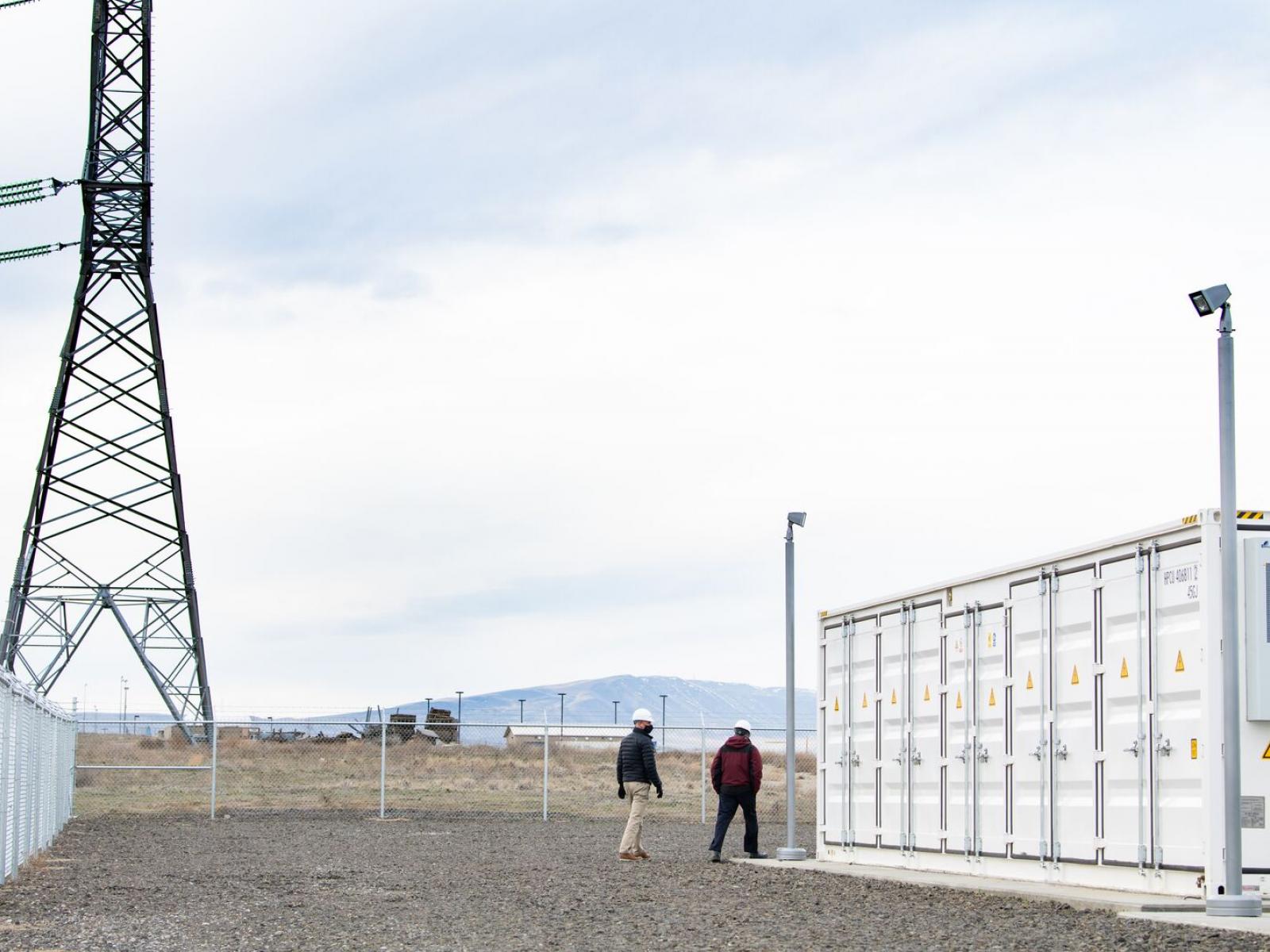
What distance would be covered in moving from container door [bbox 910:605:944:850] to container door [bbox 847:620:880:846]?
1046 mm

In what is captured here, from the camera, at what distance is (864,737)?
65.7ft

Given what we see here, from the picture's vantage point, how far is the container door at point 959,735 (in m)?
17.3

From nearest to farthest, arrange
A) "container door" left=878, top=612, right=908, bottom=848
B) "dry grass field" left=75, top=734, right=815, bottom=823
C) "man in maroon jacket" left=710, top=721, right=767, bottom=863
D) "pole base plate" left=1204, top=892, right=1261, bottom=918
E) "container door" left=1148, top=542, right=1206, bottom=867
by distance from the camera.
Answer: "pole base plate" left=1204, top=892, right=1261, bottom=918 → "container door" left=1148, top=542, right=1206, bottom=867 → "container door" left=878, top=612, right=908, bottom=848 → "man in maroon jacket" left=710, top=721, right=767, bottom=863 → "dry grass field" left=75, top=734, right=815, bottom=823

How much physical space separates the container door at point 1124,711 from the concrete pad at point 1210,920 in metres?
1.38

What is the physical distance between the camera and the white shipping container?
13.3 metres

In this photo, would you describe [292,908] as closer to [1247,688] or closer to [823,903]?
[823,903]

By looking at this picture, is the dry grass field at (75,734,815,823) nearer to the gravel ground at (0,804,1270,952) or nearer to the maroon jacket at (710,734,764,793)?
the gravel ground at (0,804,1270,952)

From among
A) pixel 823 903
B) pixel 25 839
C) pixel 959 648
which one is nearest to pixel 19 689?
pixel 25 839

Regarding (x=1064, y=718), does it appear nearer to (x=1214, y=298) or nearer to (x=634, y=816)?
(x=1214, y=298)

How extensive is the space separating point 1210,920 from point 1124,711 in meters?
2.47

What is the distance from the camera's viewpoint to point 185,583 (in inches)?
1657

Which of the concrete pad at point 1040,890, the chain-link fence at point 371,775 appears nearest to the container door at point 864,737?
the concrete pad at point 1040,890

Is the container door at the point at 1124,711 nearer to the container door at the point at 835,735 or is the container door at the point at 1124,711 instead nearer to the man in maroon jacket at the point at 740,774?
the container door at the point at 835,735

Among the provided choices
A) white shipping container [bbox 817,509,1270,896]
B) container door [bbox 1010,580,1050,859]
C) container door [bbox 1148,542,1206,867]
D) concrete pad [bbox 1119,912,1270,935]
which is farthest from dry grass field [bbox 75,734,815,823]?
concrete pad [bbox 1119,912,1270,935]
